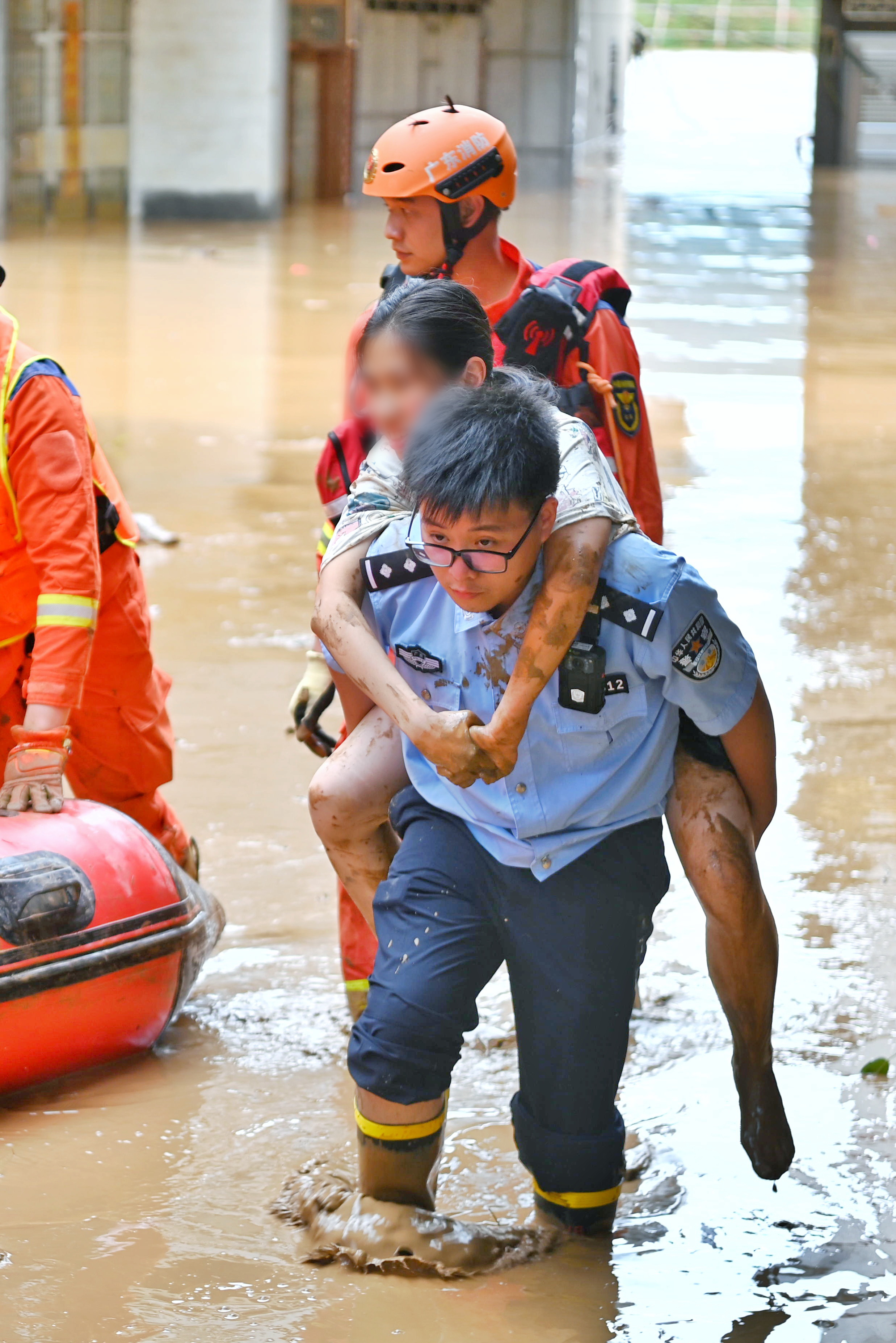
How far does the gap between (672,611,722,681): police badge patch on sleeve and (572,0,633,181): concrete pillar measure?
24.9m

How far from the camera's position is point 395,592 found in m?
2.71

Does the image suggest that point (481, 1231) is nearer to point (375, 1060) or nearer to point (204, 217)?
point (375, 1060)

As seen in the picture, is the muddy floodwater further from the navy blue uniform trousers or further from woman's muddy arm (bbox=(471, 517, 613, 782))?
woman's muddy arm (bbox=(471, 517, 613, 782))

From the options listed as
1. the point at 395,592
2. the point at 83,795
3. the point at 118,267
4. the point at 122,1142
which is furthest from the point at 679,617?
the point at 118,267

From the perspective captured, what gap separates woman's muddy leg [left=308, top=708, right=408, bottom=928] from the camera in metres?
2.85

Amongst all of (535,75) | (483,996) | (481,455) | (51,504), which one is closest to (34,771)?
(51,504)

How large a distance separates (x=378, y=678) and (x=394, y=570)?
17 cm

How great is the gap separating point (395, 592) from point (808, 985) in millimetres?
1699

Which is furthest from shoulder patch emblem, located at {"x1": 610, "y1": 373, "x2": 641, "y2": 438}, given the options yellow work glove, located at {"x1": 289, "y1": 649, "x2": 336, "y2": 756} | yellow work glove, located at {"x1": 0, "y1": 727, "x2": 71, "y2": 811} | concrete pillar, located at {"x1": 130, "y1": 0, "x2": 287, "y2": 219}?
concrete pillar, located at {"x1": 130, "y1": 0, "x2": 287, "y2": 219}

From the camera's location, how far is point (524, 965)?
104 inches

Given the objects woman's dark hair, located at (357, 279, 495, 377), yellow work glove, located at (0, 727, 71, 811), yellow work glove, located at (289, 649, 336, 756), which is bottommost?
yellow work glove, located at (0, 727, 71, 811)

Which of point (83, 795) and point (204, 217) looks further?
point (204, 217)

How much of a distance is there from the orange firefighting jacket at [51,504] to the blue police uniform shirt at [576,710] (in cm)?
96

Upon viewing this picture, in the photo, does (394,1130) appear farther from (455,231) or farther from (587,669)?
(455,231)
